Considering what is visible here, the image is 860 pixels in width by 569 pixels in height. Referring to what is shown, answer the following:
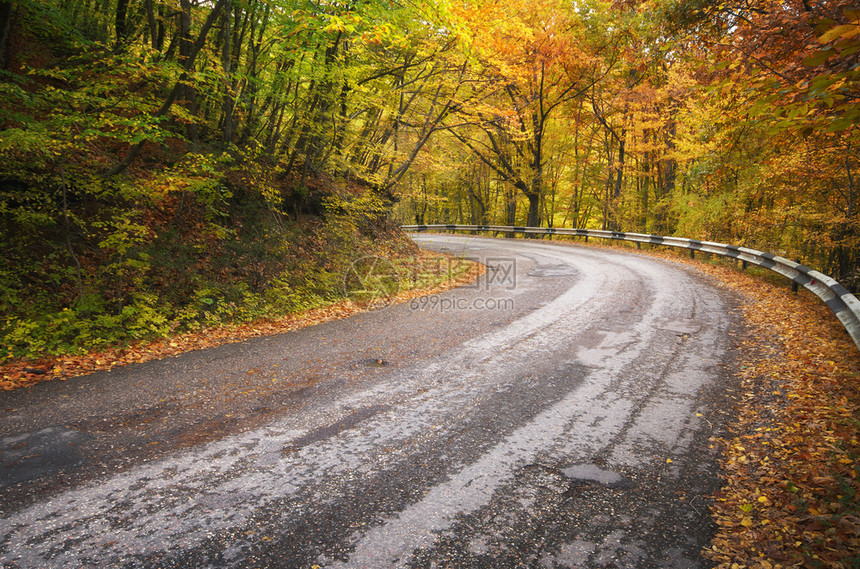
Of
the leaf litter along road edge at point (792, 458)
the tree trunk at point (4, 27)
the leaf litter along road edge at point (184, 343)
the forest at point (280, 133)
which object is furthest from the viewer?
the tree trunk at point (4, 27)

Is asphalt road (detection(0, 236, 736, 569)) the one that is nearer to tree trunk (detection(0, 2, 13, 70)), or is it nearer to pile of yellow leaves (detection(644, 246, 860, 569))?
pile of yellow leaves (detection(644, 246, 860, 569))

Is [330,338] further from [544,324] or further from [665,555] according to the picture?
[665,555]

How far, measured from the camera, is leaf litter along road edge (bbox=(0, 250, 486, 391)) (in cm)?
509

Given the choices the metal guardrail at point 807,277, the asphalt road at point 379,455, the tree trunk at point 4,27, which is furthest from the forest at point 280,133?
the asphalt road at point 379,455

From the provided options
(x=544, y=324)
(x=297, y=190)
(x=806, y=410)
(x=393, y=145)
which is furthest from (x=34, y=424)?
(x=393, y=145)

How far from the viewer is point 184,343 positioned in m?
6.40

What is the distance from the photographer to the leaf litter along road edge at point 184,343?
5.09 meters
